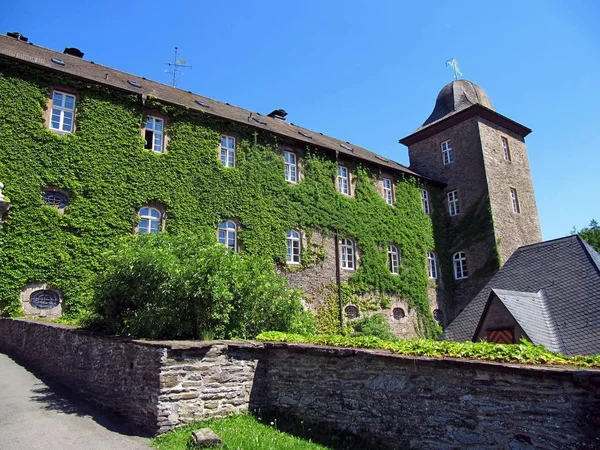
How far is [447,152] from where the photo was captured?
31062 mm

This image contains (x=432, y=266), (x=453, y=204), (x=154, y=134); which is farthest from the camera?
(x=453, y=204)

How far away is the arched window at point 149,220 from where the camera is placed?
17328mm

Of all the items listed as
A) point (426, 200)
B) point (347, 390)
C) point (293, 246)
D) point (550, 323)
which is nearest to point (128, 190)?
point (293, 246)

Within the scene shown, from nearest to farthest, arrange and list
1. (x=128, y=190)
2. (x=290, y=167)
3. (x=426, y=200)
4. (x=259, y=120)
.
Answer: (x=128, y=190) < (x=290, y=167) < (x=259, y=120) < (x=426, y=200)

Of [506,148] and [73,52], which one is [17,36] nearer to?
[73,52]

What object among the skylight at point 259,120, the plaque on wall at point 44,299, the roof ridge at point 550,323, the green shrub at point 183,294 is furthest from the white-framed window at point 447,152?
the plaque on wall at point 44,299

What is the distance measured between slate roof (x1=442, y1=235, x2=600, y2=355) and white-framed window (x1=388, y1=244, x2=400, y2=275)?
1013cm

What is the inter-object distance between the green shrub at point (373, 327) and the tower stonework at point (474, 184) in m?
6.37

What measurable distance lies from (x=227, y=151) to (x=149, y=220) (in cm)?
530

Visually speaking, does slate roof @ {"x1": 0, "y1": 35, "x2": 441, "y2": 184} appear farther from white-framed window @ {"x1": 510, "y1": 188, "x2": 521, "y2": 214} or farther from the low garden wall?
the low garden wall

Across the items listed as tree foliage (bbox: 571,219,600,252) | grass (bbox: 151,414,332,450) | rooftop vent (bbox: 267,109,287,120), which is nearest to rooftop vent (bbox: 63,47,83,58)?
rooftop vent (bbox: 267,109,287,120)

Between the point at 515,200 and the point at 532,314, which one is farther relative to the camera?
the point at 515,200

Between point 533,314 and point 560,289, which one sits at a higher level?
point 560,289

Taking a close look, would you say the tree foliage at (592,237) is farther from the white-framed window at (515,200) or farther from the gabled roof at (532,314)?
the gabled roof at (532,314)
